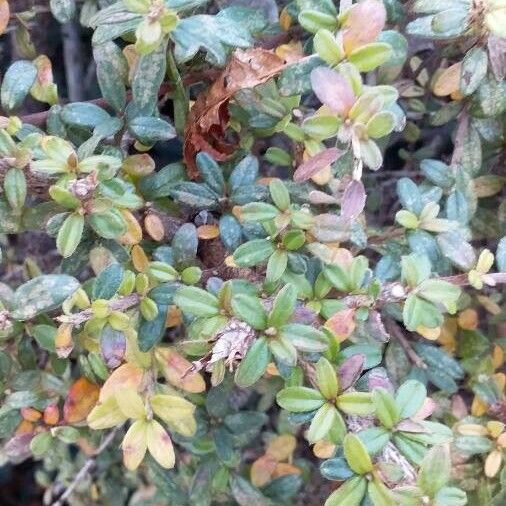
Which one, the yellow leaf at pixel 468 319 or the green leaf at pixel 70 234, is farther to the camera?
the yellow leaf at pixel 468 319

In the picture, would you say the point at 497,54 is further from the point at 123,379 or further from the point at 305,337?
the point at 123,379

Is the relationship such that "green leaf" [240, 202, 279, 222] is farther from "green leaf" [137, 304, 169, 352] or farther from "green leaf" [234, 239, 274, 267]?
"green leaf" [137, 304, 169, 352]

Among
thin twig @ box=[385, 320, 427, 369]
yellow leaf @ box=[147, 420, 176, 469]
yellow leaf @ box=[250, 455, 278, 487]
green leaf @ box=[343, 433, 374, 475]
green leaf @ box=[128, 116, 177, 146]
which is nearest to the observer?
green leaf @ box=[343, 433, 374, 475]

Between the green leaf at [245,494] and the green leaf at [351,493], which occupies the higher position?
the green leaf at [351,493]

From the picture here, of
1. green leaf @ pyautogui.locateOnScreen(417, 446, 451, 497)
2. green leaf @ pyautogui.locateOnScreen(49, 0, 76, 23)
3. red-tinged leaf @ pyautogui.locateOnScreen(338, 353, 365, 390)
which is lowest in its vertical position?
green leaf @ pyautogui.locateOnScreen(417, 446, 451, 497)

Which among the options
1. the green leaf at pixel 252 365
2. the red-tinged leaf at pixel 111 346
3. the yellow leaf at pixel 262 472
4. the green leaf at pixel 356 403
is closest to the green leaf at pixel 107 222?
the red-tinged leaf at pixel 111 346

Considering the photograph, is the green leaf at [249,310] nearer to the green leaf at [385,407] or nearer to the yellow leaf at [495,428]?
the green leaf at [385,407]

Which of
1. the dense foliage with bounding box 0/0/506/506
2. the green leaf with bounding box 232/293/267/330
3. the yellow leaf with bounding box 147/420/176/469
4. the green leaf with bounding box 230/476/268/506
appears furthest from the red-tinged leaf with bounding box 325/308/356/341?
the green leaf with bounding box 230/476/268/506

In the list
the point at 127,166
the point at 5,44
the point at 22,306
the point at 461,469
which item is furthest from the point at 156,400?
the point at 5,44

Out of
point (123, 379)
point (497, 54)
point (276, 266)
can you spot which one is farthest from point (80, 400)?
point (497, 54)
